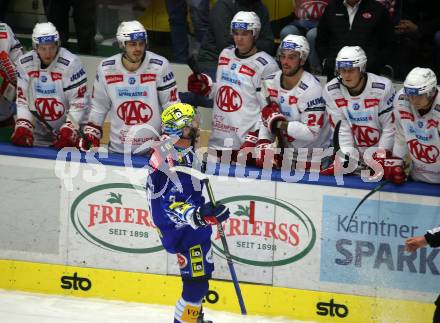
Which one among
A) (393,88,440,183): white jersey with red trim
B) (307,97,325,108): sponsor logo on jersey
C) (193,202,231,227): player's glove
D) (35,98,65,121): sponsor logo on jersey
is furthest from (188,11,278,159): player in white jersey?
(193,202,231,227): player's glove

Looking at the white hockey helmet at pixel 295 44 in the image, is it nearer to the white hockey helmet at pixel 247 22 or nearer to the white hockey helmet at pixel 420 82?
the white hockey helmet at pixel 247 22

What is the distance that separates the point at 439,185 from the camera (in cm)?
720

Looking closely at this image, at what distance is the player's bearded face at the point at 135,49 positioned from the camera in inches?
303

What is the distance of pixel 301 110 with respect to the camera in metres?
7.57

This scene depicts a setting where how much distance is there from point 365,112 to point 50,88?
7.21 ft

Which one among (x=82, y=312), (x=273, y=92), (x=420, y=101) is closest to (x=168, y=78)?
(x=273, y=92)

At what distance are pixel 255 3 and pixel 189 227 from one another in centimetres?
218

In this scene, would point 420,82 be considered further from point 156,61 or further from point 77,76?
point 77,76

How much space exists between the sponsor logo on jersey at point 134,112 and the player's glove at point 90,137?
0.67 feet

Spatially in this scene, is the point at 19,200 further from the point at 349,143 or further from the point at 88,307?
the point at 349,143

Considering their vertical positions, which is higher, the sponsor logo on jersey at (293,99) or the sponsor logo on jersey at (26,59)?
the sponsor logo on jersey at (26,59)

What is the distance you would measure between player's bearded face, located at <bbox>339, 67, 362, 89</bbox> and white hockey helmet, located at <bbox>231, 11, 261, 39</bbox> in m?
0.74

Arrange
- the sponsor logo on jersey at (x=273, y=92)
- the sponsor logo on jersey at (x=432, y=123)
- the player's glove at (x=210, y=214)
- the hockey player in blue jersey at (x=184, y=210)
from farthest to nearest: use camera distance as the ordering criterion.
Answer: the sponsor logo on jersey at (x=273, y=92) → the sponsor logo on jersey at (x=432, y=123) → the hockey player in blue jersey at (x=184, y=210) → the player's glove at (x=210, y=214)

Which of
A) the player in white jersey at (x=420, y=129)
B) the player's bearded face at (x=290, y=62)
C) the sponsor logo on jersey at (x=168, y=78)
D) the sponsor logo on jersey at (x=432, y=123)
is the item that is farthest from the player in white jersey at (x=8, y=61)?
the sponsor logo on jersey at (x=432, y=123)
